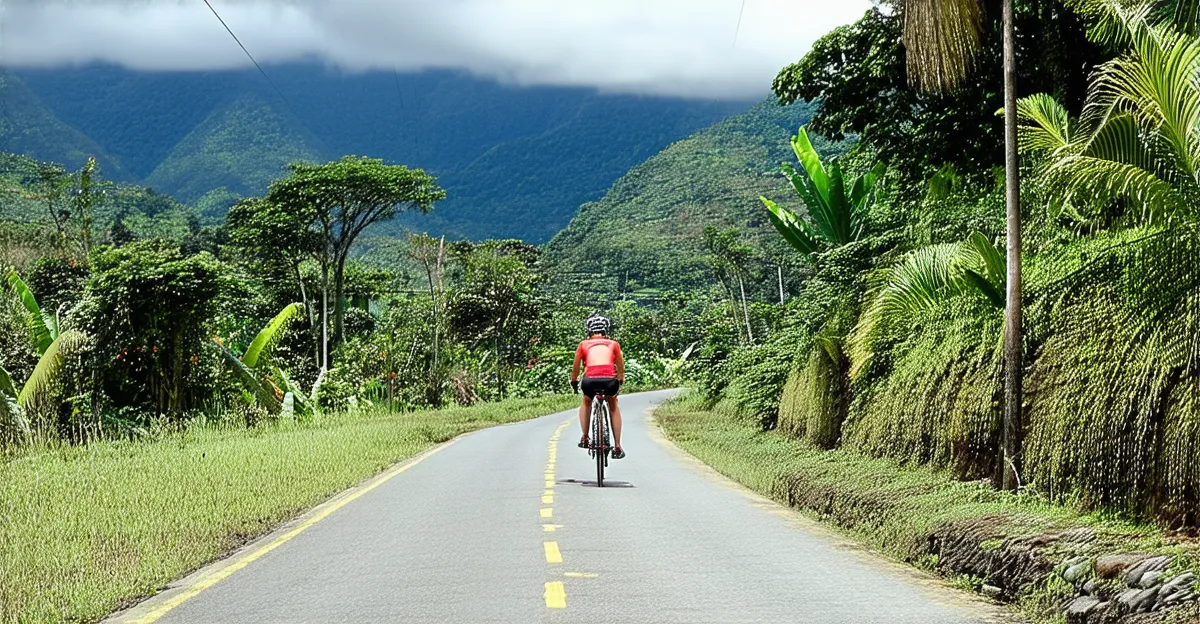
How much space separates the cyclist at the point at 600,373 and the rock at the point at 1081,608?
8074 millimetres

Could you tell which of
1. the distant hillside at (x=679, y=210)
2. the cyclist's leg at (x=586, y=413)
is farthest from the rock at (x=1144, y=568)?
the distant hillside at (x=679, y=210)

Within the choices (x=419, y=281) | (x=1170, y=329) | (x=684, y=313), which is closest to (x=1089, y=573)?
(x=1170, y=329)

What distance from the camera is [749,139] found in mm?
114312

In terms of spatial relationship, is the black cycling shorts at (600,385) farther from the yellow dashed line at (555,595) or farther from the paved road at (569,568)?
the yellow dashed line at (555,595)

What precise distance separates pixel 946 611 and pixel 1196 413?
216 cm

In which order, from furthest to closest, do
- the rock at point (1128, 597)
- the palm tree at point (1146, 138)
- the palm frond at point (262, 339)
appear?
the palm frond at point (262, 339), the palm tree at point (1146, 138), the rock at point (1128, 597)

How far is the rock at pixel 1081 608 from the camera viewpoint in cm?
679

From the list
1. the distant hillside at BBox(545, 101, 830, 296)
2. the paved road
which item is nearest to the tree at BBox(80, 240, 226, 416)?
the paved road

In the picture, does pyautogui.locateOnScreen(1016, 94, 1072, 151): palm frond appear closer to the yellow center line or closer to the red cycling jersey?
the red cycling jersey

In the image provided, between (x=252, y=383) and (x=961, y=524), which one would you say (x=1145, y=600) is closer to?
(x=961, y=524)

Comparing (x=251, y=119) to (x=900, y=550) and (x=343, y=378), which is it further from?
(x=900, y=550)

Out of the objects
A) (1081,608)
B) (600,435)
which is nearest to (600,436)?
(600,435)

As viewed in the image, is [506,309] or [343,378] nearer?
[343,378]

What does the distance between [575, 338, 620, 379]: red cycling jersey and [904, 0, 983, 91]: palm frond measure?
5.19 meters
